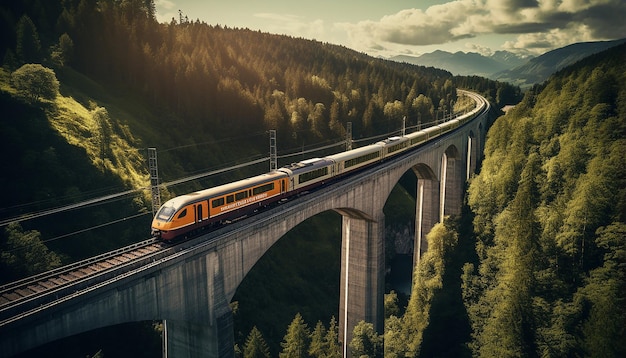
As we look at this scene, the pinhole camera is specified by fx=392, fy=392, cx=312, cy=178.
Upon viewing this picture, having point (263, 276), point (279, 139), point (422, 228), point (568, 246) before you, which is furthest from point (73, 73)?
point (568, 246)

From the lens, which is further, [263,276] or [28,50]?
[28,50]

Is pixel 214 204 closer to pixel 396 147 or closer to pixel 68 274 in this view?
pixel 68 274

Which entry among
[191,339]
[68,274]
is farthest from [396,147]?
[68,274]

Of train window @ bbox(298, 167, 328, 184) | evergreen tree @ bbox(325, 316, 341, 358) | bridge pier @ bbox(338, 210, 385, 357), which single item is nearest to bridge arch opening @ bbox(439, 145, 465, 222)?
bridge pier @ bbox(338, 210, 385, 357)

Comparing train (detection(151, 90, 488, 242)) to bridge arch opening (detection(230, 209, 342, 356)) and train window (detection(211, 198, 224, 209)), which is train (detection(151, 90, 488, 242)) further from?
bridge arch opening (detection(230, 209, 342, 356))

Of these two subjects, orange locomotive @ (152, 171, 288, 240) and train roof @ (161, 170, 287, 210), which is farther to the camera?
train roof @ (161, 170, 287, 210)

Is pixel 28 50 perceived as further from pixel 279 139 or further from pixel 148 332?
pixel 148 332
